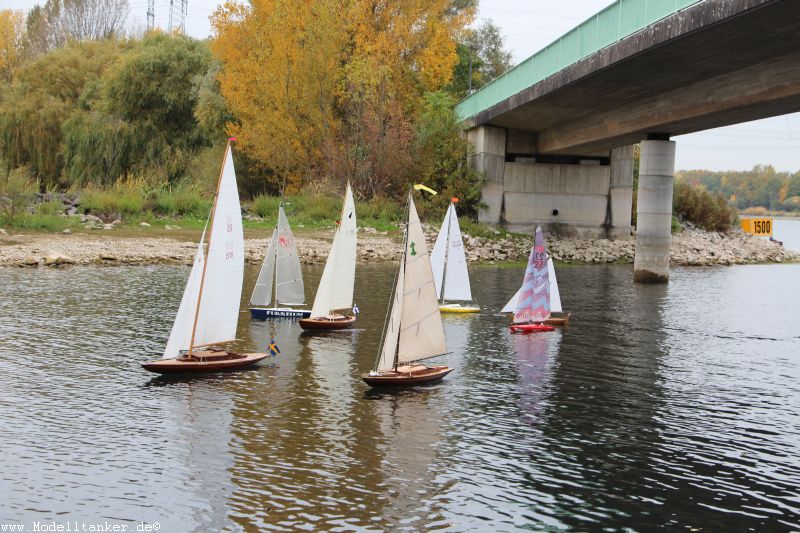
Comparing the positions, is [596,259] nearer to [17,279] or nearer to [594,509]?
[17,279]

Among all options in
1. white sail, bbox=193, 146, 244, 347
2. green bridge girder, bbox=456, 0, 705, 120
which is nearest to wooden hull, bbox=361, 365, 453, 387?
white sail, bbox=193, 146, 244, 347

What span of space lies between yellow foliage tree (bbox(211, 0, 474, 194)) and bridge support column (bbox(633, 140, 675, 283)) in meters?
22.7

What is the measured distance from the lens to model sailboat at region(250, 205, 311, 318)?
111 ft

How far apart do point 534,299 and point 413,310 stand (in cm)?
1136

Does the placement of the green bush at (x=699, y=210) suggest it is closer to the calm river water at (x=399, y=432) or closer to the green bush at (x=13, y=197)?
the calm river water at (x=399, y=432)

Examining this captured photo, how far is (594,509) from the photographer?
1563 cm

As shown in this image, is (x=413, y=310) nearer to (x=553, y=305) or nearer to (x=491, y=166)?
(x=553, y=305)

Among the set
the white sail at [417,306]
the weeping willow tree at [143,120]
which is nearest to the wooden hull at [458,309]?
the white sail at [417,306]

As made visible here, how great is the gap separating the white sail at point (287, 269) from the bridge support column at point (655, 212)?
1036 inches

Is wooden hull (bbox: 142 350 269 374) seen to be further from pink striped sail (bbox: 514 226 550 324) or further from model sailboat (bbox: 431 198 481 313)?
model sailboat (bbox: 431 198 481 313)

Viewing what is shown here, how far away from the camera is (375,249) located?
58.2 m

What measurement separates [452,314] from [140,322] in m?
13.2

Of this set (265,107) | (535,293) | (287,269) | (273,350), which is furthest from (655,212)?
(265,107)

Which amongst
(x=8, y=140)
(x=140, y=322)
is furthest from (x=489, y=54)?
(x=140, y=322)
